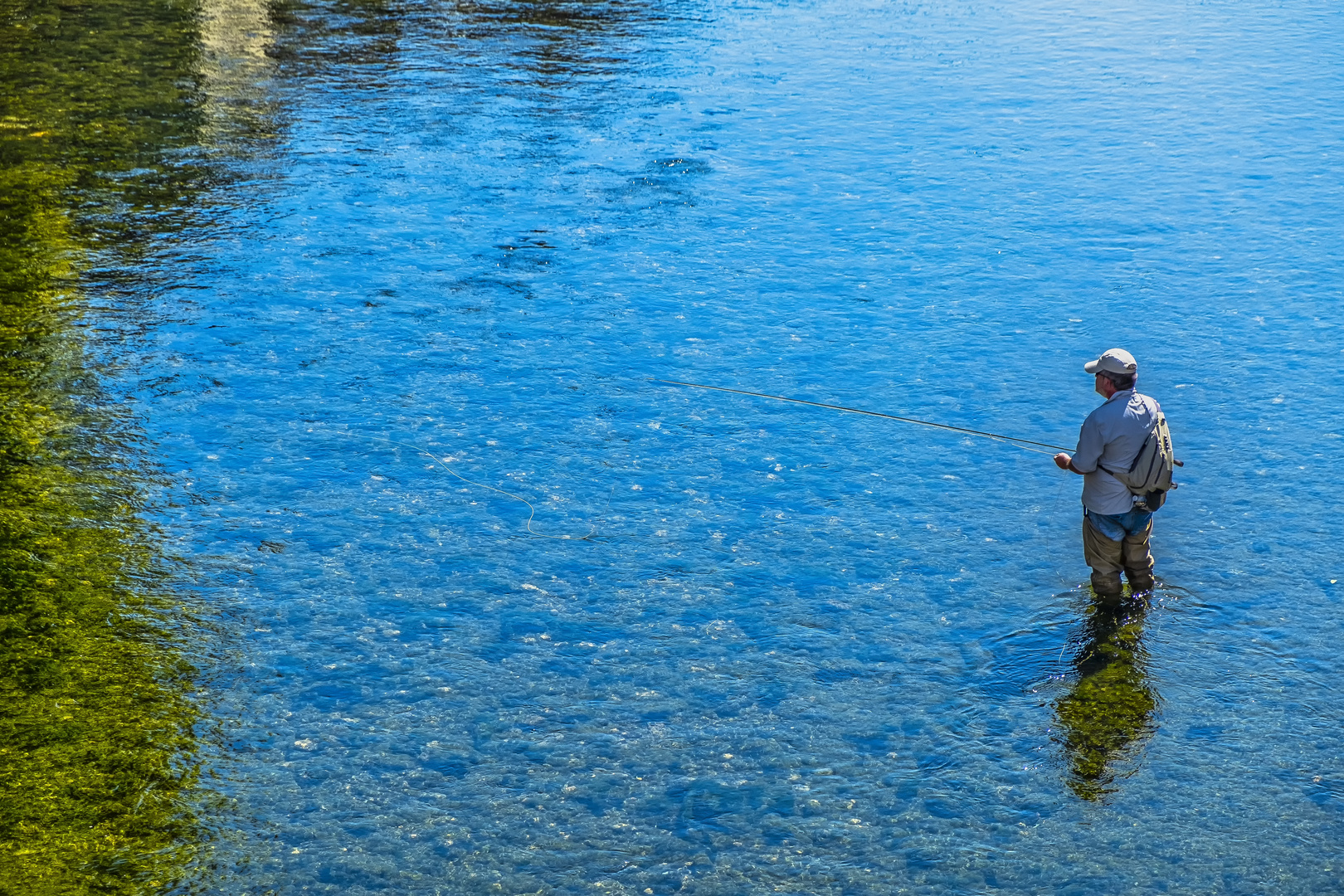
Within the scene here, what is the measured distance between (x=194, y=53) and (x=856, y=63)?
1164 centimetres

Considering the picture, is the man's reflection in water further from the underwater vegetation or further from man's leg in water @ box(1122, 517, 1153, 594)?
the underwater vegetation

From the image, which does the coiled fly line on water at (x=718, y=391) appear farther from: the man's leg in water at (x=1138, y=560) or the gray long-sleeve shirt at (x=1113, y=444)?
the gray long-sleeve shirt at (x=1113, y=444)

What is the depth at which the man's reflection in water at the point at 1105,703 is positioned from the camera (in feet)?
24.5

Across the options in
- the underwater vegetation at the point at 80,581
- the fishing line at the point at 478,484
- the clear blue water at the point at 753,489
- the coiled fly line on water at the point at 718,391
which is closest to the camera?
the underwater vegetation at the point at 80,581

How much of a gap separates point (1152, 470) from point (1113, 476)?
0.24 meters

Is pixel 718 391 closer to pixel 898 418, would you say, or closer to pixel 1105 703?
pixel 898 418

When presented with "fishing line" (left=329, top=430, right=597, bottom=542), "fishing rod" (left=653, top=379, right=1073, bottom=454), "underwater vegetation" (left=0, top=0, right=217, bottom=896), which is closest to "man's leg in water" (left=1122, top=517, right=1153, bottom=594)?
"fishing rod" (left=653, top=379, right=1073, bottom=454)

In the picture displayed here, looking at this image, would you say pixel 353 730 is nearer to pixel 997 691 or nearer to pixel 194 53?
pixel 997 691

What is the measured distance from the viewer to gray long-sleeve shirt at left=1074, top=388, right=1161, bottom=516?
8.16 meters

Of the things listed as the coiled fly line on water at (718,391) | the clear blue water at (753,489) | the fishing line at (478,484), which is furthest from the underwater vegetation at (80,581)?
the coiled fly line on water at (718,391)

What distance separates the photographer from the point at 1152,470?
27.1 feet

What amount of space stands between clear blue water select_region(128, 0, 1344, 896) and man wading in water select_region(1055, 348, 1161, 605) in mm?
380

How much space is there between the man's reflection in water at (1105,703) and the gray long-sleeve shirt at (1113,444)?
82 cm

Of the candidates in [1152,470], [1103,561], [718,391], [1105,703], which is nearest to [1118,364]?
[1152,470]
